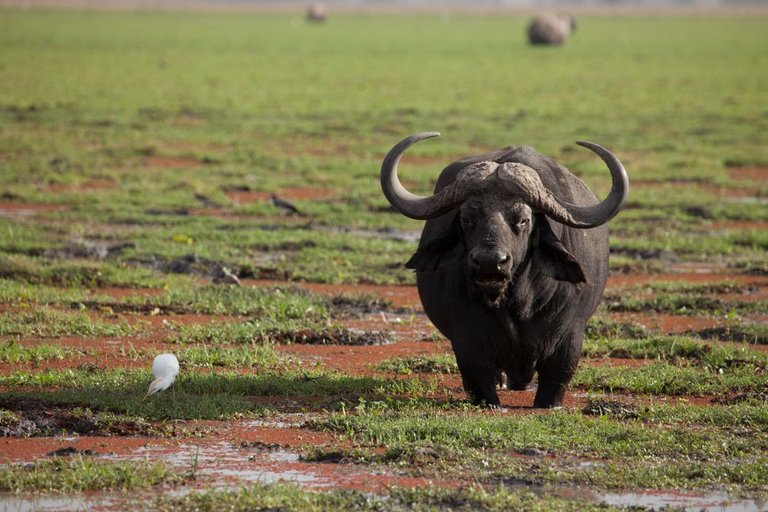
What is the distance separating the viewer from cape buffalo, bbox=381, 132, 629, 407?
7.09m

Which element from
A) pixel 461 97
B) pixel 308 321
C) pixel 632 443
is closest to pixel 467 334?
pixel 632 443

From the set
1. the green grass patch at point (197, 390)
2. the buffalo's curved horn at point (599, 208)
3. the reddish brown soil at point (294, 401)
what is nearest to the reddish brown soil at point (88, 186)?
the reddish brown soil at point (294, 401)

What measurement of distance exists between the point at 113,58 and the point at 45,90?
14428 mm

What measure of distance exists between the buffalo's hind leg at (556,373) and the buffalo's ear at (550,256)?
1.65 ft

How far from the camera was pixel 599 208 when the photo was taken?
7.32 m

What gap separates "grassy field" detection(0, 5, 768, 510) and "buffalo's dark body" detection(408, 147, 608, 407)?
0.23 m

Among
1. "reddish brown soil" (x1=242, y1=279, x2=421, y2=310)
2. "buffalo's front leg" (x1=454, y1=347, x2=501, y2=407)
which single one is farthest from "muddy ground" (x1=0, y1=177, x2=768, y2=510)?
"reddish brown soil" (x1=242, y1=279, x2=421, y2=310)

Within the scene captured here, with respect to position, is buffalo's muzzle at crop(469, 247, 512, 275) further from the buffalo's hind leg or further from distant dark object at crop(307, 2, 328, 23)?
distant dark object at crop(307, 2, 328, 23)

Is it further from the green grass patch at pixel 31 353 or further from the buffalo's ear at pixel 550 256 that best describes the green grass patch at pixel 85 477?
the buffalo's ear at pixel 550 256

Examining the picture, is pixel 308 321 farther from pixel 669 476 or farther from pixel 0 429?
pixel 669 476

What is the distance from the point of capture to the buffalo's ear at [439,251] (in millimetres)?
7387

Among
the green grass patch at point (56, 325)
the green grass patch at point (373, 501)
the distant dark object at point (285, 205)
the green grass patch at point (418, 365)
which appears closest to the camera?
the green grass patch at point (373, 501)

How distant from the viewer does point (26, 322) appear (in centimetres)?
944

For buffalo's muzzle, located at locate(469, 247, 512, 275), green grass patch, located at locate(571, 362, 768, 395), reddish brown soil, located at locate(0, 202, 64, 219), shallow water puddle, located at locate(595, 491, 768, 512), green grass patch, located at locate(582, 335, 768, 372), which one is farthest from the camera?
reddish brown soil, located at locate(0, 202, 64, 219)
